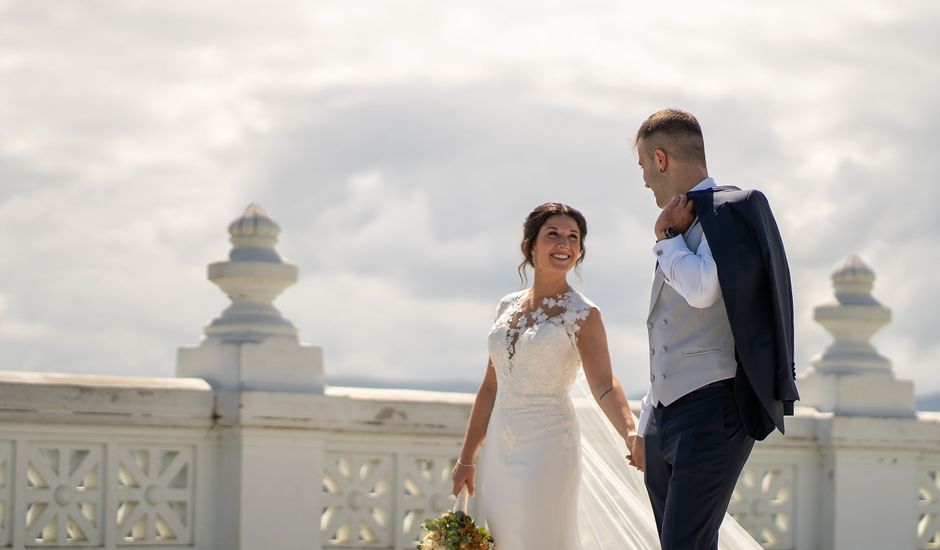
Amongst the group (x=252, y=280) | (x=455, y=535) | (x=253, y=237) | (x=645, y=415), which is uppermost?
(x=253, y=237)

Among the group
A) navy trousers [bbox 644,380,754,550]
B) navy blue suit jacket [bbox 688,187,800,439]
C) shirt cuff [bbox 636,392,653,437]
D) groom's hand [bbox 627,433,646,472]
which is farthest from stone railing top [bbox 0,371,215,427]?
navy blue suit jacket [bbox 688,187,800,439]

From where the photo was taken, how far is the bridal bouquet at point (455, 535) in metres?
5.67

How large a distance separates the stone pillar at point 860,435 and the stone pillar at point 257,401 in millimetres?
2976

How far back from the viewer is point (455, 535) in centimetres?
566

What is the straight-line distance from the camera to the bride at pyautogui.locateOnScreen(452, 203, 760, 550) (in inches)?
227

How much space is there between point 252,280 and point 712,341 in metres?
3.76

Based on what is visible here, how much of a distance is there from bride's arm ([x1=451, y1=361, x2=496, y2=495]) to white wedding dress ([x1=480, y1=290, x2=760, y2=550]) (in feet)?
0.18

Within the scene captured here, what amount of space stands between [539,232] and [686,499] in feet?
6.00

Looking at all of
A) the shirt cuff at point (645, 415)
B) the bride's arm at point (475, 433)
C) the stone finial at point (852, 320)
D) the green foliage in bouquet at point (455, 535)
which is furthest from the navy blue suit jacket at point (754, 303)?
the stone finial at point (852, 320)

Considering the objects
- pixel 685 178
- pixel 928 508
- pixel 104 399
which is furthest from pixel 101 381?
pixel 928 508

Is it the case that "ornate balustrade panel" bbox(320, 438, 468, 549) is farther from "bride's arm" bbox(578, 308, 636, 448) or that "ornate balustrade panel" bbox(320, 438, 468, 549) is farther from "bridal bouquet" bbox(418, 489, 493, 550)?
"bride's arm" bbox(578, 308, 636, 448)

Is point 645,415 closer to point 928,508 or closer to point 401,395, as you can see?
point 401,395

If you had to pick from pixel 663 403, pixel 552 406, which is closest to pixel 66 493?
pixel 552 406

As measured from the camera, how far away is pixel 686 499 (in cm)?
423
